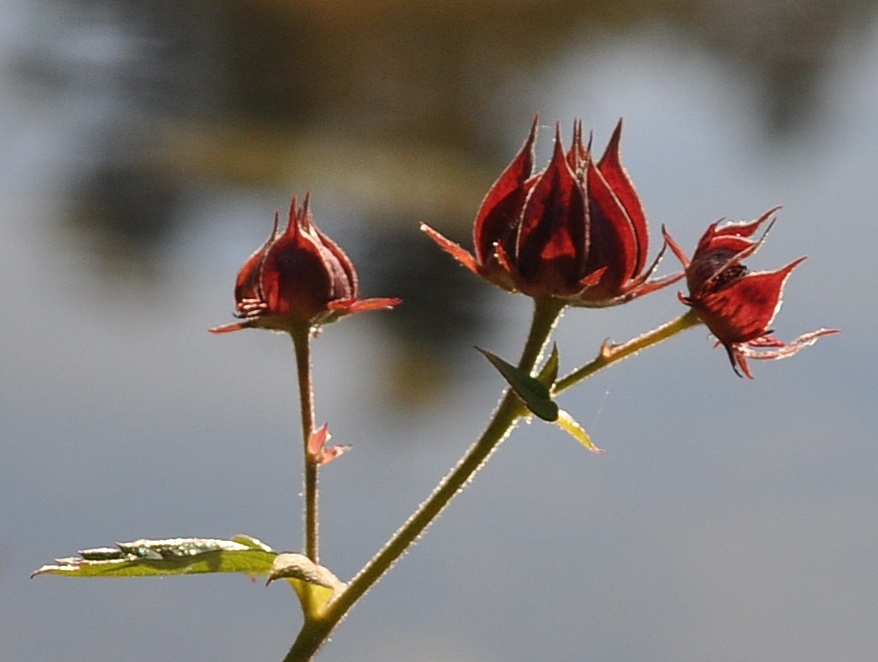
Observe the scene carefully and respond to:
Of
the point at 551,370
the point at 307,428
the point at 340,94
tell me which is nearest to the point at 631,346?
the point at 551,370

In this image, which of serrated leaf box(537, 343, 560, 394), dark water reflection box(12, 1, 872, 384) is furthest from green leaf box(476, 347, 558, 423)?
dark water reflection box(12, 1, 872, 384)

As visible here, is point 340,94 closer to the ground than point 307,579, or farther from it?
farther from it

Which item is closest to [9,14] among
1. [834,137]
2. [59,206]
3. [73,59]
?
[73,59]

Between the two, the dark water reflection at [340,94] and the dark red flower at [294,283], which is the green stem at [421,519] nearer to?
the dark red flower at [294,283]

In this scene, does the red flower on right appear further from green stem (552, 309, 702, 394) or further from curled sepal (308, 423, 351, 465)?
curled sepal (308, 423, 351, 465)

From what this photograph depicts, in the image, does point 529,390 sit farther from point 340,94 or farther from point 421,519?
point 340,94

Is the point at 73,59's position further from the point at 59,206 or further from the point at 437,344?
the point at 437,344
